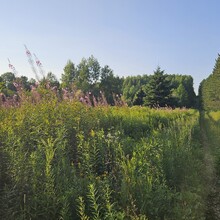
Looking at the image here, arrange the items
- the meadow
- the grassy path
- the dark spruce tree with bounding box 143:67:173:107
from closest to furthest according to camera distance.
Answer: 1. the meadow
2. the grassy path
3. the dark spruce tree with bounding box 143:67:173:107

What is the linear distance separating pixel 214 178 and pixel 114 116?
142 inches

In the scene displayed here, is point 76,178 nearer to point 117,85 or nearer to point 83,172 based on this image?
point 83,172

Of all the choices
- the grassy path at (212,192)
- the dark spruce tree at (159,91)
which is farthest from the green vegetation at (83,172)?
the dark spruce tree at (159,91)

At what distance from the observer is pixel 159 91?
43.4 metres

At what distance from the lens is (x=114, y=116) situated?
357 inches

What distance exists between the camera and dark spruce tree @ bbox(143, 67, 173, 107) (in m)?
43.5

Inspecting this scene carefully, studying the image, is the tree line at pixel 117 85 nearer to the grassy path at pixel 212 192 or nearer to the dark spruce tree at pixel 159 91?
the dark spruce tree at pixel 159 91

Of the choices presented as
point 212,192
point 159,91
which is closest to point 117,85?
point 159,91

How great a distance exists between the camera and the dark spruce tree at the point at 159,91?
4353 cm

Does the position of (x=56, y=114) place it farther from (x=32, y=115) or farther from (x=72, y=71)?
(x=72, y=71)

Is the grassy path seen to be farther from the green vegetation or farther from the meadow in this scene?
the meadow

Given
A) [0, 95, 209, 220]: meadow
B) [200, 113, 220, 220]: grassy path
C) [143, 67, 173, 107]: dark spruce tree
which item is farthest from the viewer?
[143, 67, 173, 107]: dark spruce tree

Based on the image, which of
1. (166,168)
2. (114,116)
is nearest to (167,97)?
(114,116)

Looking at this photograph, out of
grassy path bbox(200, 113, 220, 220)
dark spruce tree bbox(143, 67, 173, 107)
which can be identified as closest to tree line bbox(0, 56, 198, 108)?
dark spruce tree bbox(143, 67, 173, 107)
